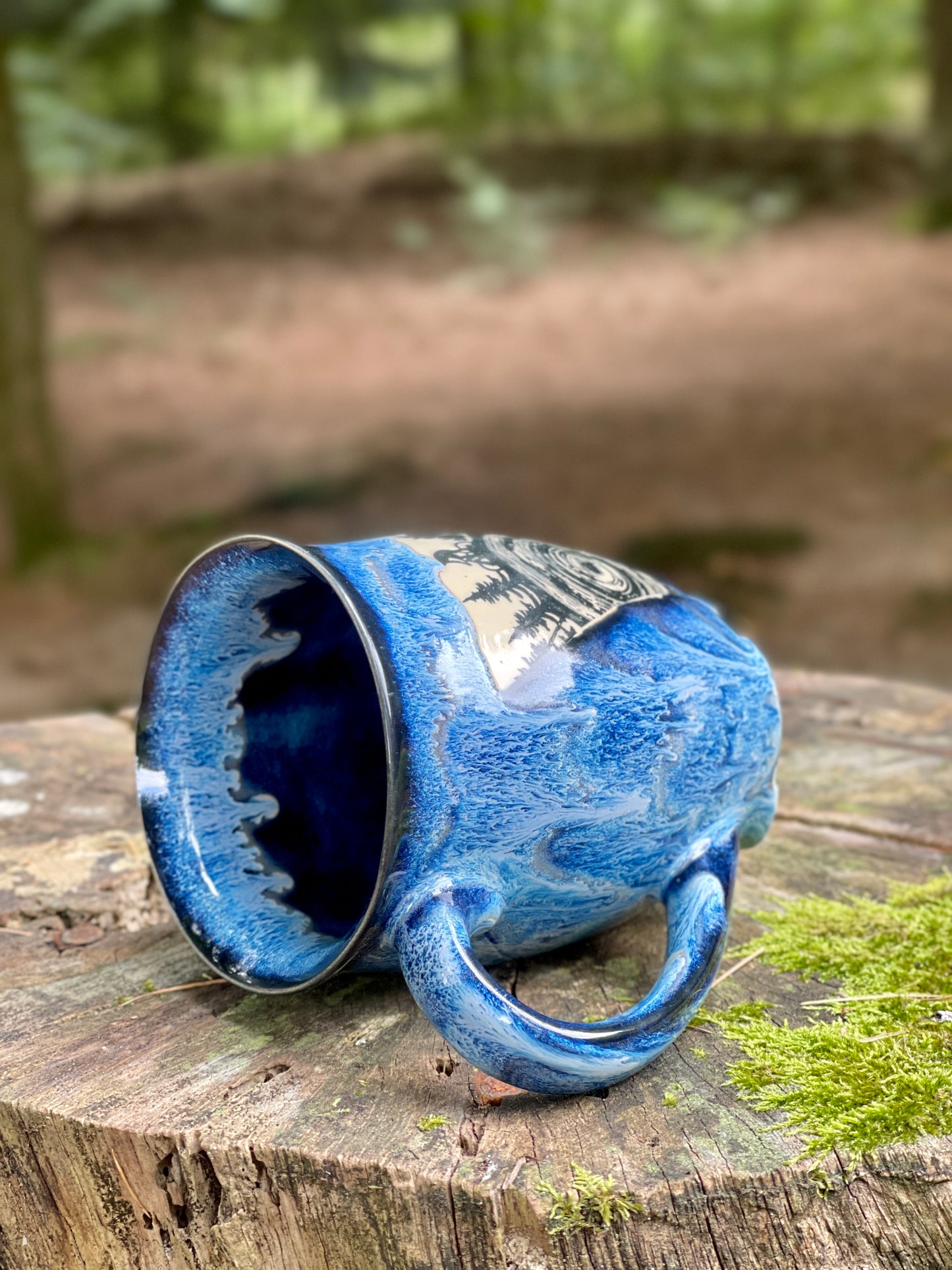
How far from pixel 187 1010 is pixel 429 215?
7.75 m

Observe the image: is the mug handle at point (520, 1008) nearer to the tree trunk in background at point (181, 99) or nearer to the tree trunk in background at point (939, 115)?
the tree trunk in background at point (939, 115)

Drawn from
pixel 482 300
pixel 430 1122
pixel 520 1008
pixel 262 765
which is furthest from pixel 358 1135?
pixel 482 300

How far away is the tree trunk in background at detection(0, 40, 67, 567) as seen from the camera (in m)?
4.91

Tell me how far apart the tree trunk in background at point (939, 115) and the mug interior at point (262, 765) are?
23.5ft

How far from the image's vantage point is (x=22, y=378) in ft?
16.9

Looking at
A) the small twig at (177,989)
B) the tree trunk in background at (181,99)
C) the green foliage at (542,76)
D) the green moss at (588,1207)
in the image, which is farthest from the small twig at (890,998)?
the tree trunk in background at (181,99)

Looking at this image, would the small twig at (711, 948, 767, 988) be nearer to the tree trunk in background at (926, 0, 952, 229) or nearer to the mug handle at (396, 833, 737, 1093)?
the mug handle at (396, 833, 737, 1093)

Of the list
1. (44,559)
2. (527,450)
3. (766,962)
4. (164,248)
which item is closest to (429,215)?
(164,248)

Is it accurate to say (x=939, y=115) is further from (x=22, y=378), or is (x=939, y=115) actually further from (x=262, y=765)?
(x=262, y=765)

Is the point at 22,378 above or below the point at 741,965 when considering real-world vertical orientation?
below

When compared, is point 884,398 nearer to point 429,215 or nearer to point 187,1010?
point 429,215

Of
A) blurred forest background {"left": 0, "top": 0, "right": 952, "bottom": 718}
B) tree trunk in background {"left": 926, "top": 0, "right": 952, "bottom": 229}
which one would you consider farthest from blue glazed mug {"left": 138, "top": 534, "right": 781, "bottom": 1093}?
tree trunk in background {"left": 926, "top": 0, "right": 952, "bottom": 229}

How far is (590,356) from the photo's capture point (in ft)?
23.6

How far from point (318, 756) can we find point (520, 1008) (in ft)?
1.65
